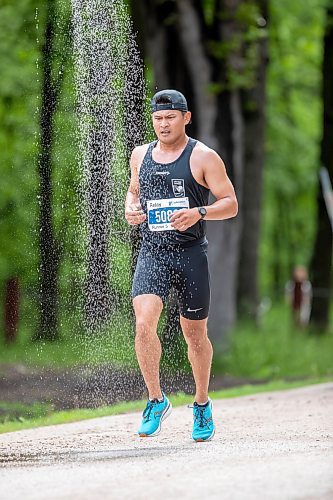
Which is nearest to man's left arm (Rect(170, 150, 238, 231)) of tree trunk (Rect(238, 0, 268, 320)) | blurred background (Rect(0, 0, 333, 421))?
blurred background (Rect(0, 0, 333, 421))

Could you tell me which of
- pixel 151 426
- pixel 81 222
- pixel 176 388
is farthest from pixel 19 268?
pixel 151 426

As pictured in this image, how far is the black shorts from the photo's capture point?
28.1 ft

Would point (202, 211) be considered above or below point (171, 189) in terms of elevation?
below

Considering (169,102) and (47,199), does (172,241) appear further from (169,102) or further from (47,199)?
(47,199)

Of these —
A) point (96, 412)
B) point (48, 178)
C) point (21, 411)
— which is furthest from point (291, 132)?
point (96, 412)

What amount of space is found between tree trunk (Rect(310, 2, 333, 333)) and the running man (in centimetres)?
1337

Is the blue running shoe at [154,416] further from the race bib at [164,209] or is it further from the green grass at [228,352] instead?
the green grass at [228,352]

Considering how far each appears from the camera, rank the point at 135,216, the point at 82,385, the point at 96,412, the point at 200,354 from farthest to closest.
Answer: the point at 82,385 → the point at 96,412 → the point at 200,354 → the point at 135,216

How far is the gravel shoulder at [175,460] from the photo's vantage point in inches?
257

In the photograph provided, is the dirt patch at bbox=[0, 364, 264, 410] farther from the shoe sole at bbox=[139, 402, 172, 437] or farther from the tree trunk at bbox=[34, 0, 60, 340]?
the shoe sole at bbox=[139, 402, 172, 437]

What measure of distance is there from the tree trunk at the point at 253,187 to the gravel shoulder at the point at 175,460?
37.9 ft

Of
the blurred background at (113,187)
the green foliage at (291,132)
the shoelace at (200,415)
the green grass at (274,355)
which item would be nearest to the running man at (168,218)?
the shoelace at (200,415)

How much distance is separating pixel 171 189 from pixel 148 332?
33.3 inches

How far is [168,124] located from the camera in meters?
8.56
